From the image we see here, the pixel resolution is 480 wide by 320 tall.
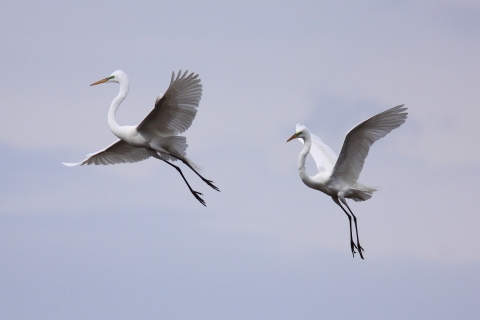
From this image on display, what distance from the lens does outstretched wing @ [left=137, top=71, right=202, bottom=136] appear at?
65.7ft

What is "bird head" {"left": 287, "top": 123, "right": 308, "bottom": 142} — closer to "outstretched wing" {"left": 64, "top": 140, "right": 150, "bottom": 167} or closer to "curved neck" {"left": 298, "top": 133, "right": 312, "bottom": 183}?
"curved neck" {"left": 298, "top": 133, "right": 312, "bottom": 183}

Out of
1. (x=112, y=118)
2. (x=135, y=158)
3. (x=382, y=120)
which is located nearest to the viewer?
(x=382, y=120)

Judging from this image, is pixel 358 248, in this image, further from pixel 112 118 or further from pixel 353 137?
pixel 112 118

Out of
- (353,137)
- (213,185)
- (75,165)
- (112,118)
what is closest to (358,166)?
(353,137)

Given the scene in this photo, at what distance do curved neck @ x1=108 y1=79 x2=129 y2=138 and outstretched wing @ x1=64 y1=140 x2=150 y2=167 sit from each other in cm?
164

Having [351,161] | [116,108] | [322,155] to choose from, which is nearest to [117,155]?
[116,108]

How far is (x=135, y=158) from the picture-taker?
23.9 metres

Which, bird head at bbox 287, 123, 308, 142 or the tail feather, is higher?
bird head at bbox 287, 123, 308, 142

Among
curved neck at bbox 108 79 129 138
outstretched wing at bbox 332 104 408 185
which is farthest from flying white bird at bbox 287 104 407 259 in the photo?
curved neck at bbox 108 79 129 138

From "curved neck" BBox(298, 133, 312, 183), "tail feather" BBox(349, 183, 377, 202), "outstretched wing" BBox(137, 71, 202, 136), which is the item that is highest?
"outstretched wing" BBox(137, 71, 202, 136)

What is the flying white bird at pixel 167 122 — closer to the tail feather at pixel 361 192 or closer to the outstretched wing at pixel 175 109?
the outstretched wing at pixel 175 109

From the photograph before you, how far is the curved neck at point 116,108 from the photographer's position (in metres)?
21.5

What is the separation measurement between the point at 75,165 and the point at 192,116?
14.6 feet

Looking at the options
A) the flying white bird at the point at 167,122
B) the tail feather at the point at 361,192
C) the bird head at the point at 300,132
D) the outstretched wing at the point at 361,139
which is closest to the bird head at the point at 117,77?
the flying white bird at the point at 167,122
